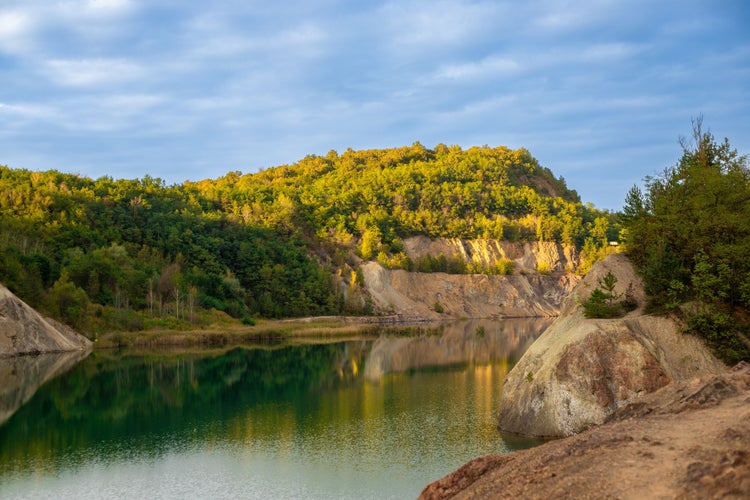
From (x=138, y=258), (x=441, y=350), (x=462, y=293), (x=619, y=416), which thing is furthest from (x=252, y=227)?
(x=619, y=416)

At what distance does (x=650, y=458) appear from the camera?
388 inches

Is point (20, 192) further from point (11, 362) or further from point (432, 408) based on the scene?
point (432, 408)

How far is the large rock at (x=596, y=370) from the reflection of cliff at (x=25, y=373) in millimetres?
20604

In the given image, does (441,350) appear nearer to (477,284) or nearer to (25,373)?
(25,373)

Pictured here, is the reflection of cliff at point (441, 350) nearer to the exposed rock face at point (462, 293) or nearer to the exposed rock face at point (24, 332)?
the exposed rock face at point (24, 332)

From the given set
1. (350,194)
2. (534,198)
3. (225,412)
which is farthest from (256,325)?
(534,198)

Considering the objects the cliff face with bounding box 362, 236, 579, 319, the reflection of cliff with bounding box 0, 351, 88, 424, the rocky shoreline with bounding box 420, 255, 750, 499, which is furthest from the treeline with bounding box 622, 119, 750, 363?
the cliff face with bounding box 362, 236, 579, 319

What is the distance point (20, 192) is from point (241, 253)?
2823cm

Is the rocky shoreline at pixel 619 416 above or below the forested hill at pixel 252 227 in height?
below

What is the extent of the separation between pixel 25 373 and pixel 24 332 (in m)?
9.46

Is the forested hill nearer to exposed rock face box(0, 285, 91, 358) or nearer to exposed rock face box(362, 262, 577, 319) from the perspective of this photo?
exposed rock face box(0, 285, 91, 358)

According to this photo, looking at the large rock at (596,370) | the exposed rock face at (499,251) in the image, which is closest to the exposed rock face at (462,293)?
the exposed rock face at (499,251)

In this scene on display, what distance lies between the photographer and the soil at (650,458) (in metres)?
8.77

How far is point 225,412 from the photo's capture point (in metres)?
29.5
